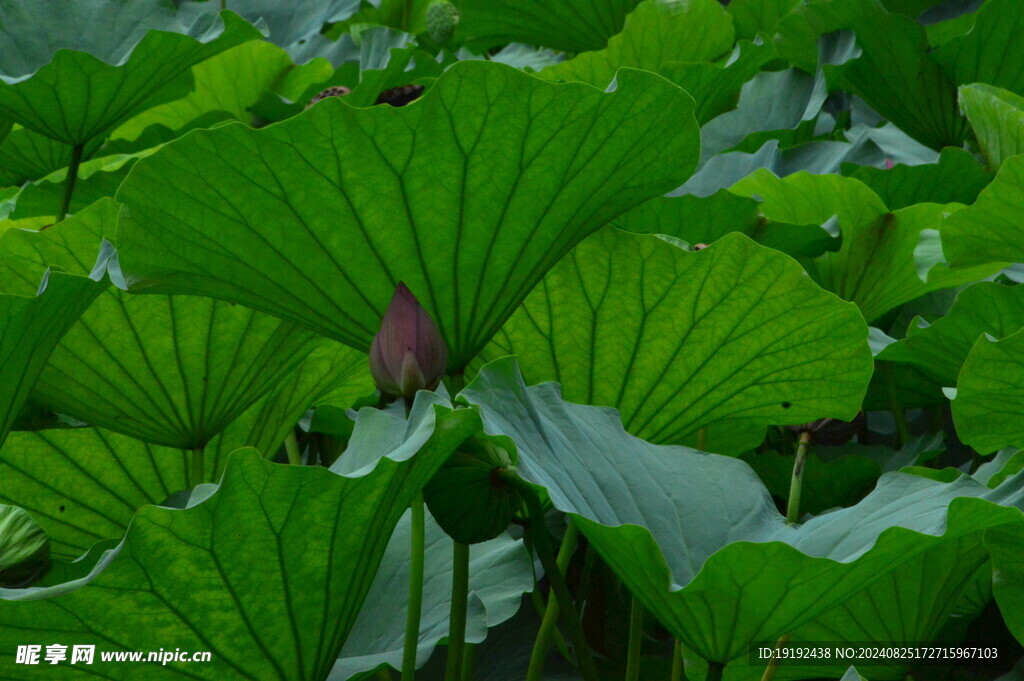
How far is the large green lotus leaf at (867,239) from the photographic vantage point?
3.24 feet

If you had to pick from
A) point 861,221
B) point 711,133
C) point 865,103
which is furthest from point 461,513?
point 865,103

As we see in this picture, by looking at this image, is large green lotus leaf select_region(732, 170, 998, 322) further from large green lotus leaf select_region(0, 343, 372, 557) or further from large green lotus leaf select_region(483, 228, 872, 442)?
large green lotus leaf select_region(0, 343, 372, 557)

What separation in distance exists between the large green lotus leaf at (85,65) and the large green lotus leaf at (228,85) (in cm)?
16

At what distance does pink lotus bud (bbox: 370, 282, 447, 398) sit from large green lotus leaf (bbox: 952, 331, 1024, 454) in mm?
367

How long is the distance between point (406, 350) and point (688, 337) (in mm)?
240

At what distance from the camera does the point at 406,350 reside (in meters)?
0.62

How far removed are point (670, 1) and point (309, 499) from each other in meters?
1.16

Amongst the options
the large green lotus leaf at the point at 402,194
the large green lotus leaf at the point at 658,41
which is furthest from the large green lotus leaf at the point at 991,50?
the large green lotus leaf at the point at 402,194

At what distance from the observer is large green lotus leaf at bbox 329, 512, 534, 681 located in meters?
0.65

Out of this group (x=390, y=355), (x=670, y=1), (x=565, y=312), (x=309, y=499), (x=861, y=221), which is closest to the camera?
(x=309, y=499)

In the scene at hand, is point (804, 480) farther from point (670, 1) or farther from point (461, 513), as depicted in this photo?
point (670, 1)

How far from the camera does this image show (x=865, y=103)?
61.7 inches

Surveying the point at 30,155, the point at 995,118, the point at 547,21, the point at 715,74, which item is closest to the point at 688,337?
the point at 995,118

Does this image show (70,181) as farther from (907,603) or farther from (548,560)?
(907,603)
